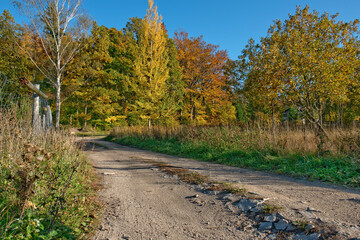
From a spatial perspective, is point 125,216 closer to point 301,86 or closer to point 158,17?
point 301,86

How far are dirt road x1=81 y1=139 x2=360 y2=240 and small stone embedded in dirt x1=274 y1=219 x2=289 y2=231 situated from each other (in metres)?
0.12

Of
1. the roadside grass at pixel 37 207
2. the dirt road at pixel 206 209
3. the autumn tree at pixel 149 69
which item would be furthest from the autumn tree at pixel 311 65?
the autumn tree at pixel 149 69

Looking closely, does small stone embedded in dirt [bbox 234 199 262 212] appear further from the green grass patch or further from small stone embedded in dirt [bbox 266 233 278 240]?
the green grass patch

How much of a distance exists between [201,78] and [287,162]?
23.0m

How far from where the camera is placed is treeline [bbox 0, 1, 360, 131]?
9422 millimetres

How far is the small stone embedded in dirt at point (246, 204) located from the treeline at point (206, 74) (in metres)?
3.53

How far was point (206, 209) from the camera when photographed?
3561 millimetres

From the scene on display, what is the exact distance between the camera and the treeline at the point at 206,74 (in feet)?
30.9

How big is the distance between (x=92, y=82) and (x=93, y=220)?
26.9m

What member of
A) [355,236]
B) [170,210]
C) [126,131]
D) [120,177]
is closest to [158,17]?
[126,131]

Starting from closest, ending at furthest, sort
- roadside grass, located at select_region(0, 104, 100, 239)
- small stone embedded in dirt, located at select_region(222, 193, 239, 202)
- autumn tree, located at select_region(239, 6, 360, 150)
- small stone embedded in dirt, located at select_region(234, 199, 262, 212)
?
roadside grass, located at select_region(0, 104, 100, 239), small stone embedded in dirt, located at select_region(234, 199, 262, 212), small stone embedded in dirt, located at select_region(222, 193, 239, 202), autumn tree, located at select_region(239, 6, 360, 150)

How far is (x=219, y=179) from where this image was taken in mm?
5402

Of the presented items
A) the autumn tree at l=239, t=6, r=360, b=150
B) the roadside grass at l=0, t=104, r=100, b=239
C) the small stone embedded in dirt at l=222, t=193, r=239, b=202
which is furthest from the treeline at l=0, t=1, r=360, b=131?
the small stone embedded in dirt at l=222, t=193, r=239, b=202

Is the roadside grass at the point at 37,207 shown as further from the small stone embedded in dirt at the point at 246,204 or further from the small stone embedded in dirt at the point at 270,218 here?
the small stone embedded in dirt at the point at 270,218
